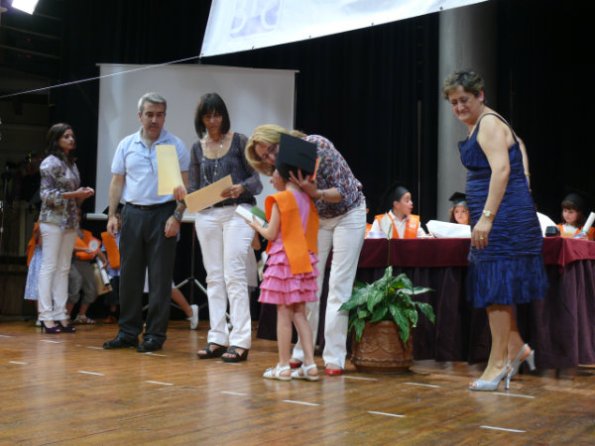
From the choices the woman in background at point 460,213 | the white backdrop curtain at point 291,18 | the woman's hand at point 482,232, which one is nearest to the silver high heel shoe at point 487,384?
the woman's hand at point 482,232

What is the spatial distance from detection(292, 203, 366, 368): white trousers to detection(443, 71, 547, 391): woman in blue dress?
61 centimetres

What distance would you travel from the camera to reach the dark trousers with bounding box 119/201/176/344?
→ 4555 mm

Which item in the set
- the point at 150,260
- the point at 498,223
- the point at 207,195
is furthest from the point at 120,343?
the point at 498,223

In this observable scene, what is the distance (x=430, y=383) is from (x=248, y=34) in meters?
1.72

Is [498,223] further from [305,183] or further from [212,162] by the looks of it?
[212,162]

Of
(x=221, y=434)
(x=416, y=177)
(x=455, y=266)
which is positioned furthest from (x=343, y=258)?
(x=416, y=177)

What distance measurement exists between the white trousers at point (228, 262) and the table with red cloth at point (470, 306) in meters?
0.63

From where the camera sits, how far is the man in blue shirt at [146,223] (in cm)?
455

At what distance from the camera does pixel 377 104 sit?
26.1 ft

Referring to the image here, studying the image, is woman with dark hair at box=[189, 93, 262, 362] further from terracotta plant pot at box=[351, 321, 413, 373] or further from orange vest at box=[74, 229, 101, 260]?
orange vest at box=[74, 229, 101, 260]

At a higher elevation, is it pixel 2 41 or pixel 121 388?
pixel 2 41

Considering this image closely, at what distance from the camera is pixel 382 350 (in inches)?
153

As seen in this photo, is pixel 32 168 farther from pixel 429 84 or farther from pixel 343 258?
pixel 343 258

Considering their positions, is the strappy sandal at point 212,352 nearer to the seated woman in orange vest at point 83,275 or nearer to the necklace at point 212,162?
the necklace at point 212,162
